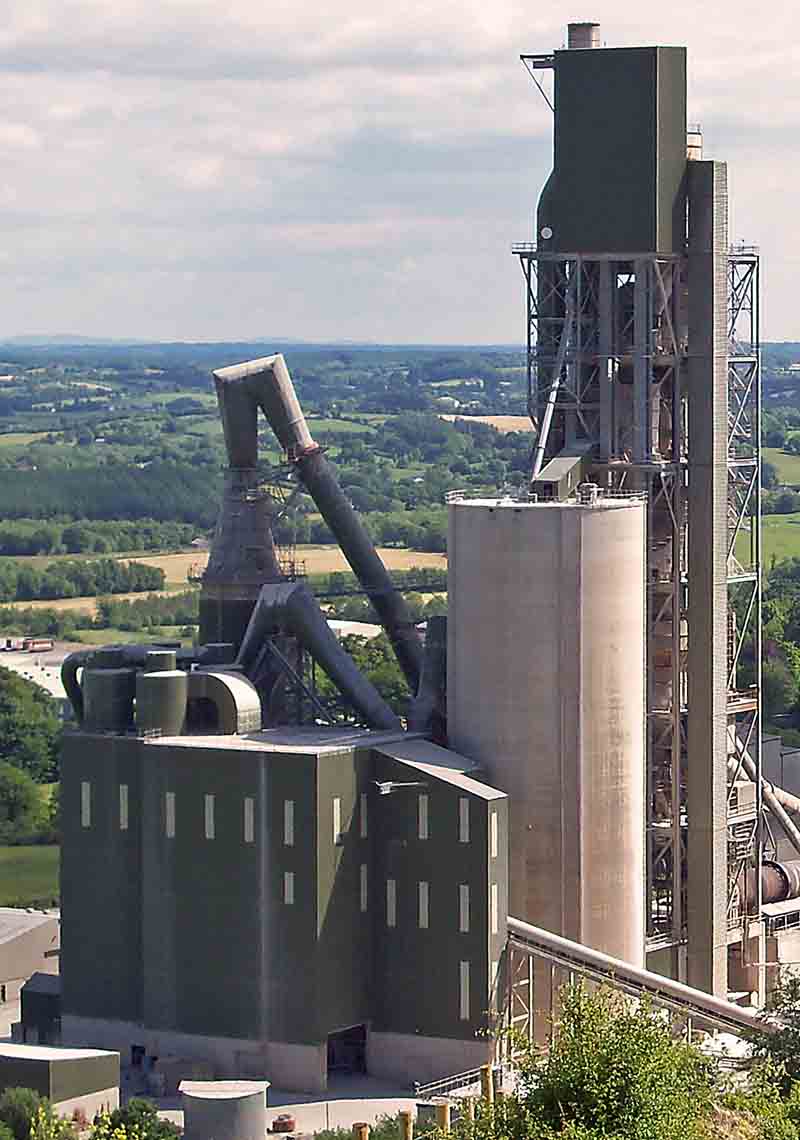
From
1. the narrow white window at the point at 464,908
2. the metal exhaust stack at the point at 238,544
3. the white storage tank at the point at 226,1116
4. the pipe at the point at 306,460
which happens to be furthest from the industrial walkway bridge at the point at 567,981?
the metal exhaust stack at the point at 238,544

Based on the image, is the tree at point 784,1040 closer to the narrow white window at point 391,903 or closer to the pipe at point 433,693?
the narrow white window at point 391,903

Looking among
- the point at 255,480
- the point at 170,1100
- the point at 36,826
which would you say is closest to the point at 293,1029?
the point at 170,1100

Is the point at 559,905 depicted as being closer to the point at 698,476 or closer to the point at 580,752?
the point at 580,752

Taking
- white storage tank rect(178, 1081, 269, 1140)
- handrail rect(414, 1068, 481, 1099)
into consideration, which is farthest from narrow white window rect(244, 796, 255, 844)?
white storage tank rect(178, 1081, 269, 1140)

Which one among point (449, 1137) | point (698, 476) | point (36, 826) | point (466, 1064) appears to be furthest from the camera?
point (36, 826)

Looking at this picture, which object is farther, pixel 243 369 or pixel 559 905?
pixel 243 369

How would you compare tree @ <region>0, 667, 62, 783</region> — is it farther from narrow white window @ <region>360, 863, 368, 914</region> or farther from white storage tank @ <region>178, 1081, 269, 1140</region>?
white storage tank @ <region>178, 1081, 269, 1140</region>
